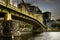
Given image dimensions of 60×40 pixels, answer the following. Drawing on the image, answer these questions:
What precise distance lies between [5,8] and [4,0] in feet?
3.25

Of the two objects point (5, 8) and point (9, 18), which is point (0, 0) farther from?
point (9, 18)

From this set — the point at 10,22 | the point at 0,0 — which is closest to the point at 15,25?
the point at 10,22

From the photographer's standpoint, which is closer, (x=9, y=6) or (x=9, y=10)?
(x=9, y=6)

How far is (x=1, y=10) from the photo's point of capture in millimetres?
20172

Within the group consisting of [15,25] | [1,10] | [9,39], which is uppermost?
[1,10]

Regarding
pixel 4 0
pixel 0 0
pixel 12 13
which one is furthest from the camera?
pixel 12 13

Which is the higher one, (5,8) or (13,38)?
(5,8)

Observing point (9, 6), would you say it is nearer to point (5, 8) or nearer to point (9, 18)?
point (5, 8)

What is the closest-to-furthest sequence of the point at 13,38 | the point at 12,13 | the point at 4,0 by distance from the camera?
the point at 4,0
the point at 13,38
the point at 12,13

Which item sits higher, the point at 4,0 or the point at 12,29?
the point at 4,0

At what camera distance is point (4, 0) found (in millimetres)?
19750

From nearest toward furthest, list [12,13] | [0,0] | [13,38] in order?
[0,0] → [13,38] → [12,13]

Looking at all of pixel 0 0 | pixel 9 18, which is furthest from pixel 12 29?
pixel 0 0

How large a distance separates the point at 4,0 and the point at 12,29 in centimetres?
312
